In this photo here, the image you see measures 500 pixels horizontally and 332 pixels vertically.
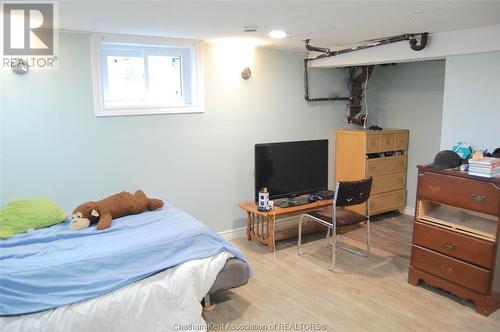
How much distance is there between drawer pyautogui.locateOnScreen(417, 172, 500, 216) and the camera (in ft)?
8.43

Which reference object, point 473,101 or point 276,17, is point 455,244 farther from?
point 276,17

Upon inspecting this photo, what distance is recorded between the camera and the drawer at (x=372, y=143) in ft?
14.8

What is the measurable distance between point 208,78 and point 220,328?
2460mm

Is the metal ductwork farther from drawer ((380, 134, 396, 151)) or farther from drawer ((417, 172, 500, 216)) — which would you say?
drawer ((417, 172, 500, 216))

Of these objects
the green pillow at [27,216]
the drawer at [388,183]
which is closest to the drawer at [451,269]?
the drawer at [388,183]

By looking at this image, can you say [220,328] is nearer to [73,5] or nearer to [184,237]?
[184,237]

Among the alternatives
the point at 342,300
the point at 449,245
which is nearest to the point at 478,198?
the point at 449,245

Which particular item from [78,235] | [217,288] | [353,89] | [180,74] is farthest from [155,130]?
[353,89]

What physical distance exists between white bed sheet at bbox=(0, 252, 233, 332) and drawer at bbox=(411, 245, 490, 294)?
1.72 metres

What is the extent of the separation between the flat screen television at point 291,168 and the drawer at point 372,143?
2.15 ft

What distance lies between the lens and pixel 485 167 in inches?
102

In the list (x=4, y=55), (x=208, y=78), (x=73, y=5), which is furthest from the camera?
(x=208, y=78)

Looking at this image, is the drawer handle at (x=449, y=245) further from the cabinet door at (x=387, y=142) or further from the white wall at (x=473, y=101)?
the cabinet door at (x=387, y=142)

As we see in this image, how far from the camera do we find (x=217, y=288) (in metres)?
2.66
